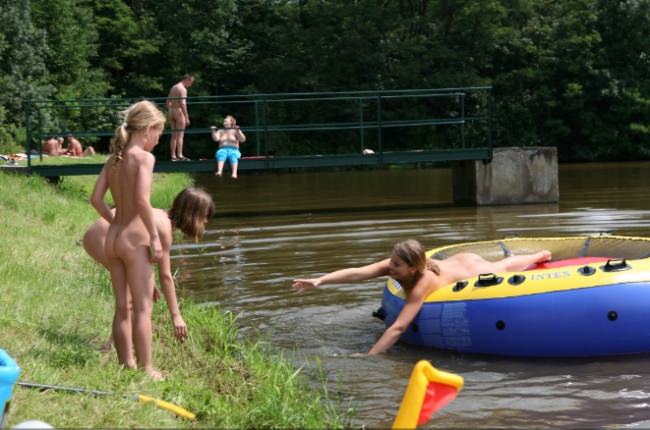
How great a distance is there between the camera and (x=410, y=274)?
25.7ft

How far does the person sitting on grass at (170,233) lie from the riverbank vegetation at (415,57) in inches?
1407

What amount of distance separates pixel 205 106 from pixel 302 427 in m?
39.6

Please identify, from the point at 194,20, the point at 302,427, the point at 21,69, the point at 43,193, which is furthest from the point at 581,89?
the point at 302,427

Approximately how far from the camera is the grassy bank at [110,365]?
4922 millimetres

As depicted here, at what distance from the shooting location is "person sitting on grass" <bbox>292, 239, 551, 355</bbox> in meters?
7.71

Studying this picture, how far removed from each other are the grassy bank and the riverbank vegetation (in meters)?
34.1

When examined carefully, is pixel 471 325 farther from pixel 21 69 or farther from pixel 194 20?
pixel 194 20

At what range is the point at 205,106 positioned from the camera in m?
44.3

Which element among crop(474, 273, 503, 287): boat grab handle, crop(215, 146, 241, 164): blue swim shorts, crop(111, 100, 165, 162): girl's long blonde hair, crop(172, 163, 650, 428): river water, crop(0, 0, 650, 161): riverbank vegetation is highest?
crop(0, 0, 650, 161): riverbank vegetation

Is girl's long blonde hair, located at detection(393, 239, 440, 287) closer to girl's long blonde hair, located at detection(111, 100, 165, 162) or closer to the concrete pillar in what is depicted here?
girl's long blonde hair, located at detection(111, 100, 165, 162)

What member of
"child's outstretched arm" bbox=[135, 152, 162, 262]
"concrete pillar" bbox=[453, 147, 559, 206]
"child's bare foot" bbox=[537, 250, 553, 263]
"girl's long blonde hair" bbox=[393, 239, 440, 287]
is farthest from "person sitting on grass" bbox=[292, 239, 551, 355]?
"concrete pillar" bbox=[453, 147, 559, 206]

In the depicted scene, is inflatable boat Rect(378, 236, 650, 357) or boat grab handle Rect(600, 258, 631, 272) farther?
boat grab handle Rect(600, 258, 631, 272)

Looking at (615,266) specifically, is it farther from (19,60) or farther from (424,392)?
(19,60)

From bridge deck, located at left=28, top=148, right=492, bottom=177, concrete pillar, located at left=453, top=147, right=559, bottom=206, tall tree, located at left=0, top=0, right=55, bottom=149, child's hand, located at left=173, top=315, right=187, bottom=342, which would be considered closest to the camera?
child's hand, located at left=173, top=315, right=187, bottom=342
